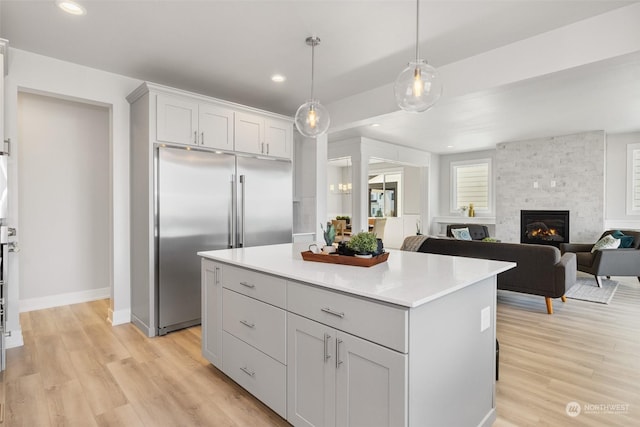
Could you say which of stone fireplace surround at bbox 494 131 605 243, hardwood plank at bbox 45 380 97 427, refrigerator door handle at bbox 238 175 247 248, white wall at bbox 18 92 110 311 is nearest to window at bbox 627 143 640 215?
stone fireplace surround at bbox 494 131 605 243

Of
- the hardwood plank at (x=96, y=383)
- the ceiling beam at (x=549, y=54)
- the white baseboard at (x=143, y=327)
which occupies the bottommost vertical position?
the hardwood plank at (x=96, y=383)

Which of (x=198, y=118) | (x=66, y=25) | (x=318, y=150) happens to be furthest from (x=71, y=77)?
(x=318, y=150)

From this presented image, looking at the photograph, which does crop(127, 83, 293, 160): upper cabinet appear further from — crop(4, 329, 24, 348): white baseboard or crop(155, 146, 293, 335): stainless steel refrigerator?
crop(4, 329, 24, 348): white baseboard

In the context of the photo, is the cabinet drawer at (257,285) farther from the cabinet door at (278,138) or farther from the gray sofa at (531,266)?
the gray sofa at (531,266)

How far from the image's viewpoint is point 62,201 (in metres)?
4.16

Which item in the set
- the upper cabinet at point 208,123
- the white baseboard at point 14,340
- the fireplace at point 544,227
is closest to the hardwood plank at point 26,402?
the white baseboard at point 14,340

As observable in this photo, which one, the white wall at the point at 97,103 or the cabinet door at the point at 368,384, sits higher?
the white wall at the point at 97,103

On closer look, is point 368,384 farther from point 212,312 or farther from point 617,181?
point 617,181

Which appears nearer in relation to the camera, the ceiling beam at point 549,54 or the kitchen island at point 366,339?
the kitchen island at point 366,339

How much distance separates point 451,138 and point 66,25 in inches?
247

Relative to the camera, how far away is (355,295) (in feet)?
4.83

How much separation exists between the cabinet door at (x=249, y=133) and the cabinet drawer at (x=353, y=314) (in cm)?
245

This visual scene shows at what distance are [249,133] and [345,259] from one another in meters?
2.43

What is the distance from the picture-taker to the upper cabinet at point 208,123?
10.6ft
